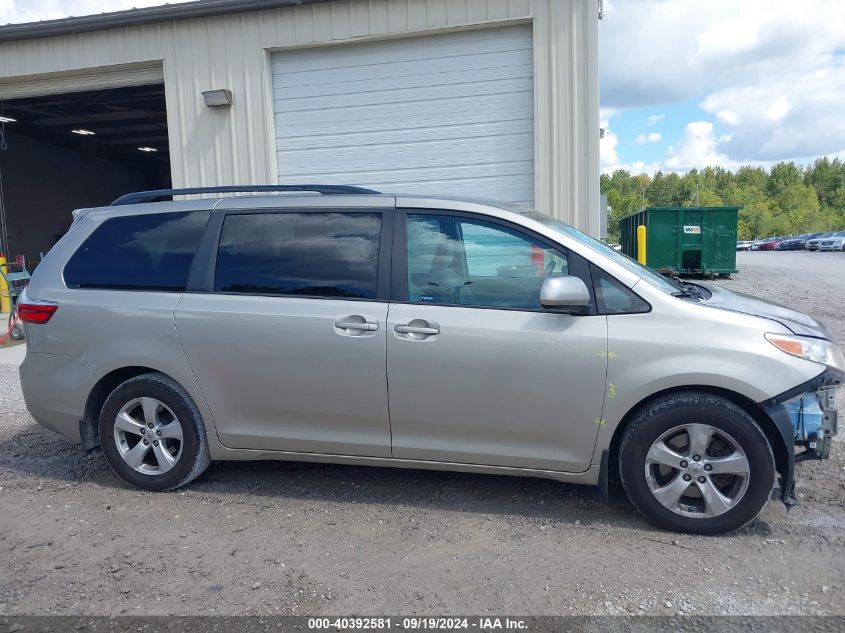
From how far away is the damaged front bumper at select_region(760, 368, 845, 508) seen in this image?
135 inches

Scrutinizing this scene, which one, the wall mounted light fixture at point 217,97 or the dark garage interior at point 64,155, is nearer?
the wall mounted light fixture at point 217,97

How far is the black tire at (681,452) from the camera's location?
3.44 metres

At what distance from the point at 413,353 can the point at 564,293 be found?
89cm

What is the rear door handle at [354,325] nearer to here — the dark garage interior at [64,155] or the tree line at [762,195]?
the dark garage interior at [64,155]

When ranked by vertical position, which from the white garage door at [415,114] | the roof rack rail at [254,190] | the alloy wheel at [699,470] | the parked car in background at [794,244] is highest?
the white garage door at [415,114]

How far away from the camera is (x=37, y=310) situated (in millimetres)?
4473

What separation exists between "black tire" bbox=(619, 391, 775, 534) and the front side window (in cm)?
86

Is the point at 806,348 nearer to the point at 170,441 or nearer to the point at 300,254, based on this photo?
the point at 300,254

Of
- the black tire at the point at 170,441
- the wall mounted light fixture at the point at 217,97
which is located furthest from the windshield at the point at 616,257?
the wall mounted light fixture at the point at 217,97

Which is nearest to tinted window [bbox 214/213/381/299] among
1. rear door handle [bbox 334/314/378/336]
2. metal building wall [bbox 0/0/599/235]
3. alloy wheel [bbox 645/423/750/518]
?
rear door handle [bbox 334/314/378/336]

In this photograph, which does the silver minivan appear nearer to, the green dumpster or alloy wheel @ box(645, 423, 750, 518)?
alloy wheel @ box(645, 423, 750, 518)

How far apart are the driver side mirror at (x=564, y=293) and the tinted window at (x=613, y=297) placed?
5.8 inches

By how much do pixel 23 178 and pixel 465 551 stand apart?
984 inches

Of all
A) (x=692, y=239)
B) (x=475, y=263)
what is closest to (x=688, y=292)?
(x=475, y=263)
